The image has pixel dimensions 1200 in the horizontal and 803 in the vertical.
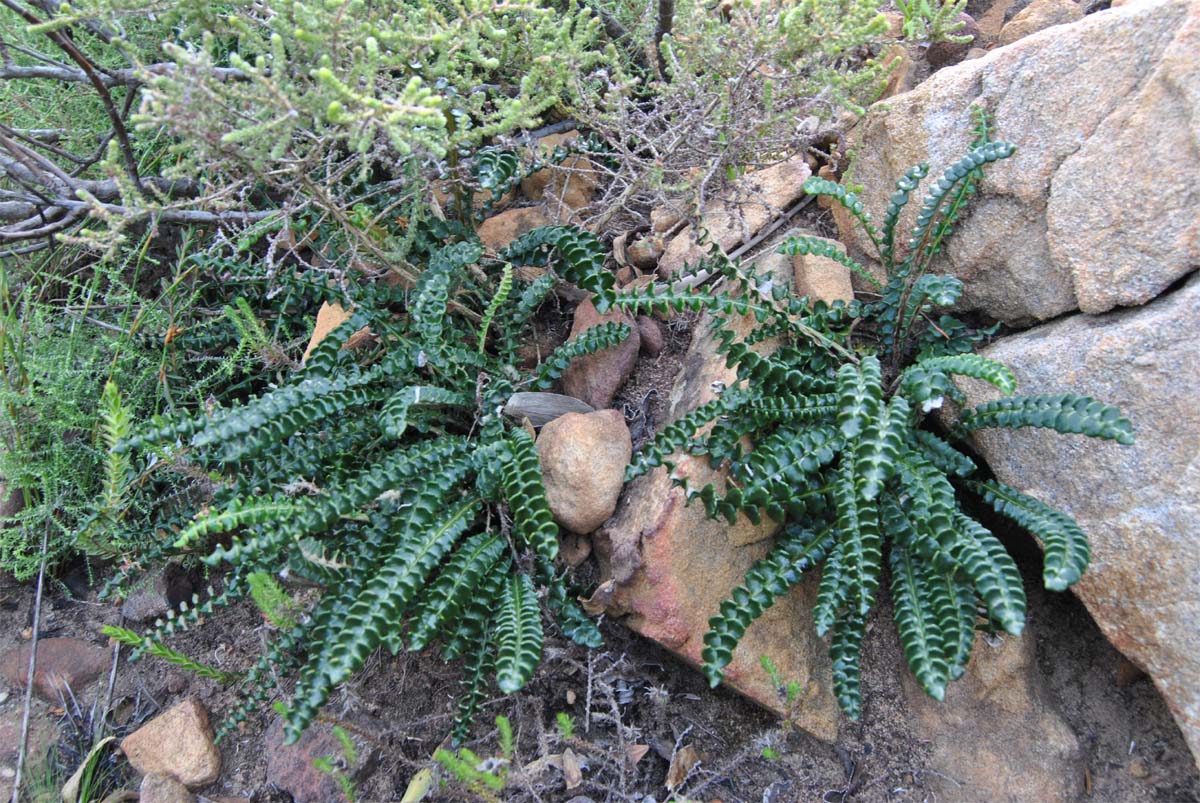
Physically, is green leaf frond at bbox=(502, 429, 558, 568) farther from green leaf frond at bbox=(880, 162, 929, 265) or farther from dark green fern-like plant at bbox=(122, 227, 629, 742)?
green leaf frond at bbox=(880, 162, 929, 265)

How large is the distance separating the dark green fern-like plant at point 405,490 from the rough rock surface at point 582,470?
0.15m

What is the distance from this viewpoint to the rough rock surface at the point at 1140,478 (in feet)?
6.76

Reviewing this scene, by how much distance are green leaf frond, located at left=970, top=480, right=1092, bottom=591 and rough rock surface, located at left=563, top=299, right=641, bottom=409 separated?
119 centimetres

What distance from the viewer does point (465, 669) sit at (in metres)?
2.32

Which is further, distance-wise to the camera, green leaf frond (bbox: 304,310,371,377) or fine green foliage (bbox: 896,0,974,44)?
fine green foliage (bbox: 896,0,974,44)

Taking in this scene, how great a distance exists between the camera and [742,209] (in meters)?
3.00

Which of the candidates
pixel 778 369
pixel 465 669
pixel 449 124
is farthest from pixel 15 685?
pixel 778 369

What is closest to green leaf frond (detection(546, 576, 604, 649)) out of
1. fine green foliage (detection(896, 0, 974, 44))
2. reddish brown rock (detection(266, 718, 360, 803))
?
reddish brown rock (detection(266, 718, 360, 803))

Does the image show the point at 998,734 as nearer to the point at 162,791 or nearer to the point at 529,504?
the point at 529,504

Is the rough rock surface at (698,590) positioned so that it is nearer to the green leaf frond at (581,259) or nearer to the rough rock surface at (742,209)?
the green leaf frond at (581,259)

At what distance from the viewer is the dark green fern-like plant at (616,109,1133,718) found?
2.02 m

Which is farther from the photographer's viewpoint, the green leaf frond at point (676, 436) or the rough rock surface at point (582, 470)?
the rough rock surface at point (582, 470)

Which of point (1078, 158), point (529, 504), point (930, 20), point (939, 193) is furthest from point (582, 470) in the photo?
point (930, 20)

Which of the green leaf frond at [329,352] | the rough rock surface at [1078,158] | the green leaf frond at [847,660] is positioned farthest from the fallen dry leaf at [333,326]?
the rough rock surface at [1078,158]
